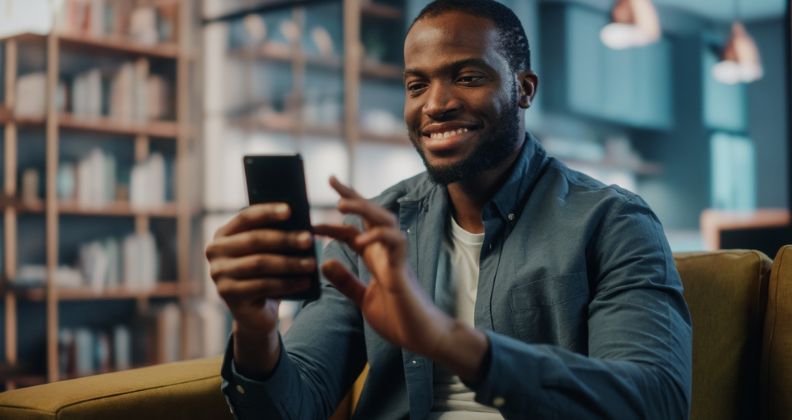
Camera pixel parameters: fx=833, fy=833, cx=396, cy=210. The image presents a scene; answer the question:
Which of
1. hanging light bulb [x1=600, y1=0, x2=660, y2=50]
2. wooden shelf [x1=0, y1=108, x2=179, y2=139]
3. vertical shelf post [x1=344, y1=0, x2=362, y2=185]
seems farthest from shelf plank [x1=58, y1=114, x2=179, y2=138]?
hanging light bulb [x1=600, y1=0, x2=660, y2=50]

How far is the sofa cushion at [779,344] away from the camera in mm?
1299

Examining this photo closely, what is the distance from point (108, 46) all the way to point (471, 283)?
11.8 feet

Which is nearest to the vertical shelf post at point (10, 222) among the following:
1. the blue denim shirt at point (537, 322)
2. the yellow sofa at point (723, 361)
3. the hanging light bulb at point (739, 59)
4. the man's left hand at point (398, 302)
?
the yellow sofa at point (723, 361)

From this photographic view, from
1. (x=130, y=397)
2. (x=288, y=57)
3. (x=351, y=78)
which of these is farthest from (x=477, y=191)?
(x=288, y=57)

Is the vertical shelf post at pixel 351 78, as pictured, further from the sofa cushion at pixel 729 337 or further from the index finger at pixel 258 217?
the index finger at pixel 258 217

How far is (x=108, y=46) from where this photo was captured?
173 inches

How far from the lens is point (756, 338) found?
1.39 m

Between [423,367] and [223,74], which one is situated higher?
[223,74]

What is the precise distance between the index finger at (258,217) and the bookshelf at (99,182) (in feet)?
11.1

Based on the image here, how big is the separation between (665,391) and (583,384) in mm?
138

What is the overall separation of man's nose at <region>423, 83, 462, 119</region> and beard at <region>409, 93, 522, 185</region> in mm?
50

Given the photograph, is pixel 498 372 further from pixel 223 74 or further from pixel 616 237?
pixel 223 74

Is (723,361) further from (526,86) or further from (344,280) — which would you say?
(344,280)

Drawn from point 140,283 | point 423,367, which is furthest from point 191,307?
point 423,367
